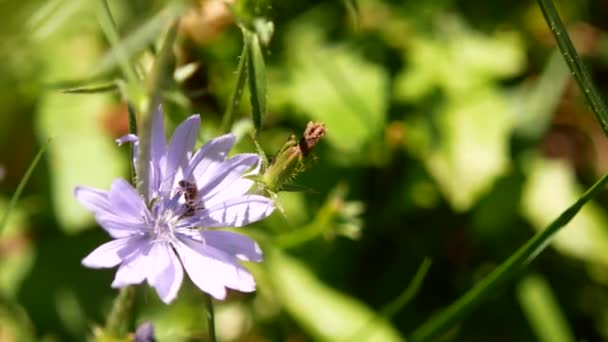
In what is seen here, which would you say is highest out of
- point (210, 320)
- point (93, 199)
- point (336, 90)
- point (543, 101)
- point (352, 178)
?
point (93, 199)

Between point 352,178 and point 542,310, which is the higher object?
point 352,178

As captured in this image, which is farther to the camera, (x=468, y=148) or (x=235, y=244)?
(x=468, y=148)

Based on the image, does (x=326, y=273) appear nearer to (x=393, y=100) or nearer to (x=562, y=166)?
(x=393, y=100)

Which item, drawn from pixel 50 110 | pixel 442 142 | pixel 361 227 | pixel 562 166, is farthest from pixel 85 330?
pixel 562 166

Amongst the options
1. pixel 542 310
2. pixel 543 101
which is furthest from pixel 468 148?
pixel 542 310

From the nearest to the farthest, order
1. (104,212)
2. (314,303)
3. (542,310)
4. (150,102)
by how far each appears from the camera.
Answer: (150,102) < (104,212) < (314,303) < (542,310)

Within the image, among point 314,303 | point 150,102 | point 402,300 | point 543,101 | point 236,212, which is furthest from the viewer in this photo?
point 543,101

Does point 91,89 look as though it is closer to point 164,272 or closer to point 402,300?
point 164,272

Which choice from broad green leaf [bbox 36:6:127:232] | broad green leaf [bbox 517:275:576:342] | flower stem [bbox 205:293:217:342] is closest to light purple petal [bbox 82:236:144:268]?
flower stem [bbox 205:293:217:342]
